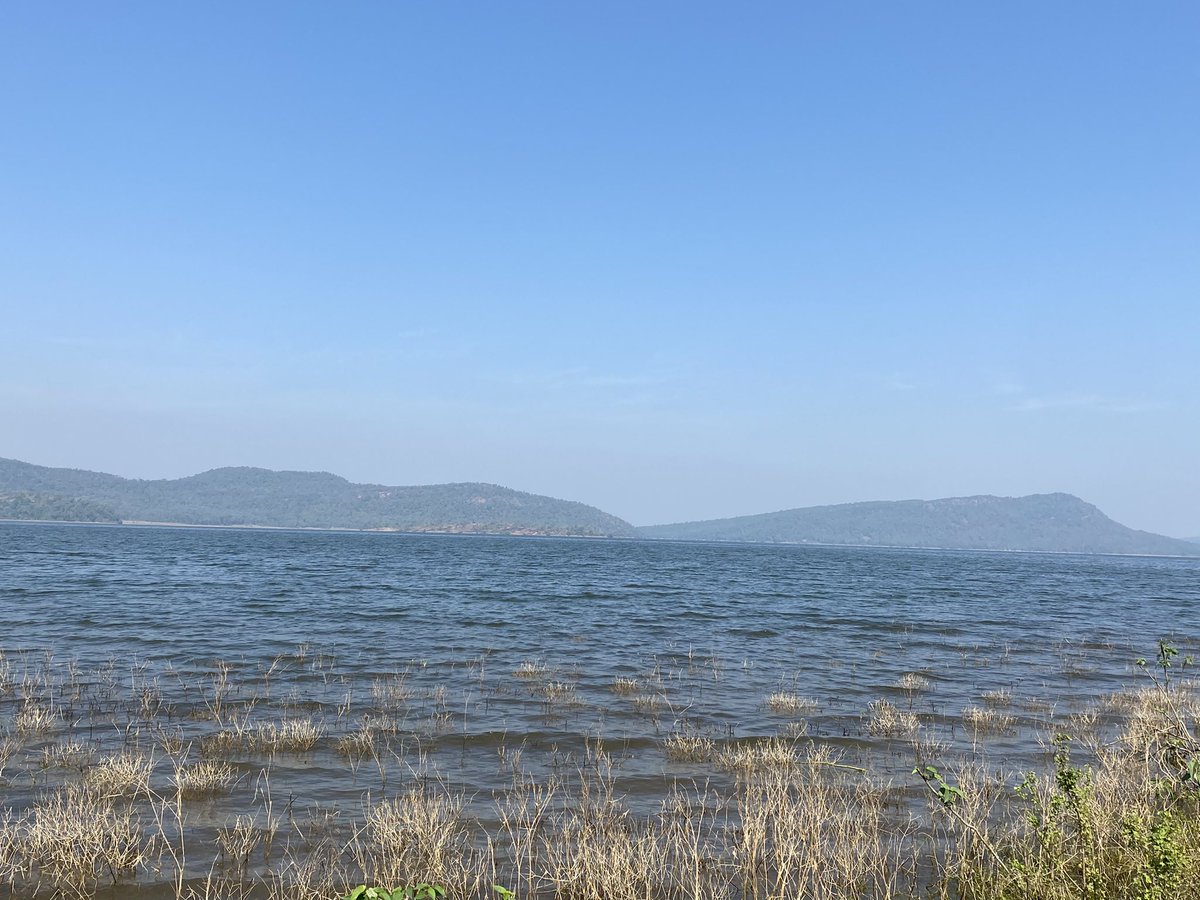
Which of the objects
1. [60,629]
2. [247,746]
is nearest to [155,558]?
[60,629]

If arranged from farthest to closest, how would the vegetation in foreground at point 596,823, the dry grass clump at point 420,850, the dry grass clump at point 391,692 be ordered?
the dry grass clump at point 391,692 < the dry grass clump at point 420,850 < the vegetation in foreground at point 596,823

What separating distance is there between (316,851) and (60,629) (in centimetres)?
2092

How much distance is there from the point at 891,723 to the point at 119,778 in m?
12.7

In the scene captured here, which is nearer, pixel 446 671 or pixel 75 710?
pixel 75 710

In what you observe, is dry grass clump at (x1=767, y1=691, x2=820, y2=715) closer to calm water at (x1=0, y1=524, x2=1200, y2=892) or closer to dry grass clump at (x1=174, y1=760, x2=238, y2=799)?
calm water at (x1=0, y1=524, x2=1200, y2=892)

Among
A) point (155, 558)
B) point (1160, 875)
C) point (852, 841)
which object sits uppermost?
point (1160, 875)

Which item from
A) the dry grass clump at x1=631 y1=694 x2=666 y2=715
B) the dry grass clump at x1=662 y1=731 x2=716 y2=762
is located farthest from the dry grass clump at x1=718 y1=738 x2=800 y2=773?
the dry grass clump at x1=631 y1=694 x2=666 y2=715

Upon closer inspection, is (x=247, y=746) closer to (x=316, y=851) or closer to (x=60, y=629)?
(x=316, y=851)

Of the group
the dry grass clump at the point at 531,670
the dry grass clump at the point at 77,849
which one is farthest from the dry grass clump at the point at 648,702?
the dry grass clump at the point at 77,849

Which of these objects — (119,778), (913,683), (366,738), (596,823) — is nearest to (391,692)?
(366,738)

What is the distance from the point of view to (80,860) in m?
7.42

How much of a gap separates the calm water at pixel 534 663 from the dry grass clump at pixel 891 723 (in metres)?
0.30

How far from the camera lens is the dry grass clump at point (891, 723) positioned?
13.9m

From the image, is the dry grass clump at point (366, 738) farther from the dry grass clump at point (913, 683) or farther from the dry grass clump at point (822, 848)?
the dry grass clump at point (913, 683)
